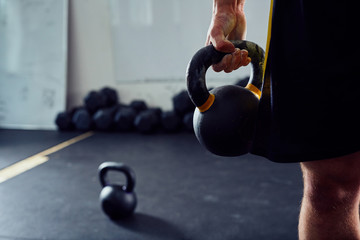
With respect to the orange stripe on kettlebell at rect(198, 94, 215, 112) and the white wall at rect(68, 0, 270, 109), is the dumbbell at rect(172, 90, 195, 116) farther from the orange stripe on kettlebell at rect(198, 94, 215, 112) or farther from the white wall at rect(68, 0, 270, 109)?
the orange stripe on kettlebell at rect(198, 94, 215, 112)

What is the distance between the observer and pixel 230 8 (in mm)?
782

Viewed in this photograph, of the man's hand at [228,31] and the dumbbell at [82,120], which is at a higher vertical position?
the man's hand at [228,31]

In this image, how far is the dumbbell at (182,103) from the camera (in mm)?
3133

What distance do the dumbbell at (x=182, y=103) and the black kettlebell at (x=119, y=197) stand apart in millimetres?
1689

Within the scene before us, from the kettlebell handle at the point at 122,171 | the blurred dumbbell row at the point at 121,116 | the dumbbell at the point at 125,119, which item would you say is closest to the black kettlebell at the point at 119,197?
the kettlebell handle at the point at 122,171

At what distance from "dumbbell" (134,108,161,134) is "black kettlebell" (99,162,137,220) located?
1.67 m

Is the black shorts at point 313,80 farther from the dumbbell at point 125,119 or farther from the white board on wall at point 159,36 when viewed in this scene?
the dumbbell at point 125,119

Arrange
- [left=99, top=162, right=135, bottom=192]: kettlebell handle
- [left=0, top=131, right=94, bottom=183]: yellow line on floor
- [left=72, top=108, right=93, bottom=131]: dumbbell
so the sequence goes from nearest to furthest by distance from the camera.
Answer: [left=99, top=162, right=135, bottom=192]: kettlebell handle, [left=0, top=131, right=94, bottom=183]: yellow line on floor, [left=72, top=108, right=93, bottom=131]: dumbbell

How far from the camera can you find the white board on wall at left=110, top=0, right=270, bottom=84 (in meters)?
3.23

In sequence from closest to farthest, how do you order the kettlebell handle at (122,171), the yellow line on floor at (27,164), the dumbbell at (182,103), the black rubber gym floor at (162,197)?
the black rubber gym floor at (162,197) → the kettlebell handle at (122,171) → the yellow line on floor at (27,164) → the dumbbell at (182,103)

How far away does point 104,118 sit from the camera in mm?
3348

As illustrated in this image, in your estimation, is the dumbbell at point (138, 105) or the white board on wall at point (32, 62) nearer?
the dumbbell at point (138, 105)

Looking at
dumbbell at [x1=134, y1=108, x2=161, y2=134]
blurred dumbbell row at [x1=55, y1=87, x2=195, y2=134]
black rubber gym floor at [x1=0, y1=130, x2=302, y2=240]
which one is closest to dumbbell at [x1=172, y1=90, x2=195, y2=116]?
blurred dumbbell row at [x1=55, y1=87, x2=195, y2=134]

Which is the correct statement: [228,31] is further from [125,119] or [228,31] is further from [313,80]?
[125,119]
